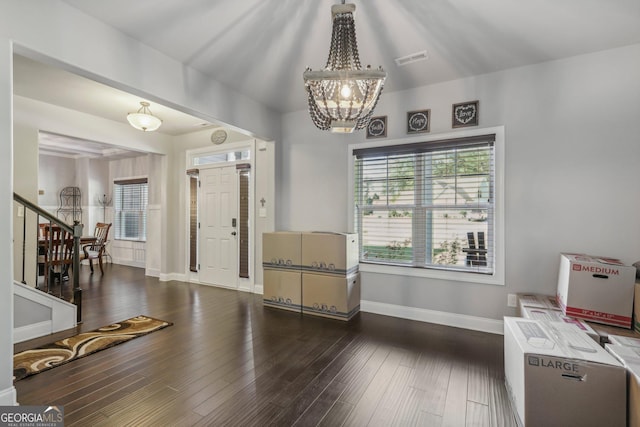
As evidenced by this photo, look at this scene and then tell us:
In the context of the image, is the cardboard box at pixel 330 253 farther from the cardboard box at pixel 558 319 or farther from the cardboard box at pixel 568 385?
the cardboard box at pixel 568 385

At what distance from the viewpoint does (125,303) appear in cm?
409

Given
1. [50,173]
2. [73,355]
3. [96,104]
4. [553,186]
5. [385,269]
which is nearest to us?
[73,355]

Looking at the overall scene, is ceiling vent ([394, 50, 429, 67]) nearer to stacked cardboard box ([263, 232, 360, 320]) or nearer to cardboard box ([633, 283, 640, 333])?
stacked cardboard box ([263, 232, 360, 320])

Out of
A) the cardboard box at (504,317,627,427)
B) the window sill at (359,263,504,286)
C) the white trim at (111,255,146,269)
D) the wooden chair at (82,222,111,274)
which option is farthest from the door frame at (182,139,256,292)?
the cardboard box at (504,317,627,427)

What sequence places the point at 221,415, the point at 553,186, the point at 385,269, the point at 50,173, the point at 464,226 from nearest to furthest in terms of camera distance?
the point at 221,415, the point at 553,186, the point at 464,226, the point at 385,269, the point at 50,173

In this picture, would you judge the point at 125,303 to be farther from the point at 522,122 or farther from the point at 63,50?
the point at 522,122

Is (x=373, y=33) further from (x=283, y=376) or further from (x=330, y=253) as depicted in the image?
(x=283, y=376)

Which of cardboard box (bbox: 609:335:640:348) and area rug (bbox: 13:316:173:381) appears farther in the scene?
area rug (bbox: 13:316:173:381)

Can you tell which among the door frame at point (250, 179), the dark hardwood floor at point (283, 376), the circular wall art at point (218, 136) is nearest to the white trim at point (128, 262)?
the door frame at point (250, 179)

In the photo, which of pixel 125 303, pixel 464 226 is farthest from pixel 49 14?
pixel 464 226

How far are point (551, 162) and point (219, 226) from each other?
4.72 metres

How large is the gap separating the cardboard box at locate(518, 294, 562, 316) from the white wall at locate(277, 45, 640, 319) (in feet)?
0.36

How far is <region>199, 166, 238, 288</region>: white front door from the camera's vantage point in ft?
16.4

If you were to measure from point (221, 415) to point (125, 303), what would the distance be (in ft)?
10.2
